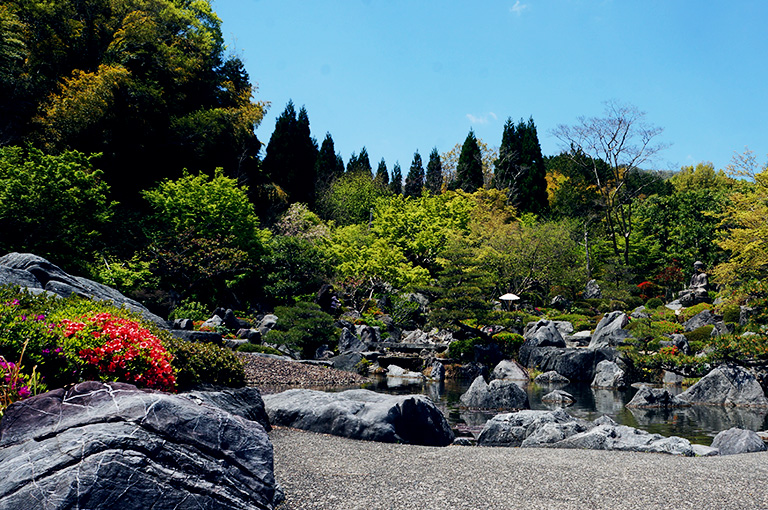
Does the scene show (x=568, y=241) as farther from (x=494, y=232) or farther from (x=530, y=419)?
(x=530, y=419)

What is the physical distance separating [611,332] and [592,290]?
13535 mm

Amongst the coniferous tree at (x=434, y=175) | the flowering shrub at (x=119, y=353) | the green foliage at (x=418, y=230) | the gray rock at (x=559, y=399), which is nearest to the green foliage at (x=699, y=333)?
the gray rock at (x=559, y=399)

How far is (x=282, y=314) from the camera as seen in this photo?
2095 cm

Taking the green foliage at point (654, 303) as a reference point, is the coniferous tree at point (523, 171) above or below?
above

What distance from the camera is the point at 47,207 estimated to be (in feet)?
57.9

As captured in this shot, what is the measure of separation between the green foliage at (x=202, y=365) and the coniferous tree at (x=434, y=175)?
4726cm

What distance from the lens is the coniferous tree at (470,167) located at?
168ft

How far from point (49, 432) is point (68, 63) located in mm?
30097

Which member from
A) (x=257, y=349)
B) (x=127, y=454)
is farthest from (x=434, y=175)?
(x=127, y=454)

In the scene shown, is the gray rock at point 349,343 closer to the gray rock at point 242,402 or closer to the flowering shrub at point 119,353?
the gray rock at point 242,402

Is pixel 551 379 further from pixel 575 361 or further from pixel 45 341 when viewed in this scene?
pixel 45 341

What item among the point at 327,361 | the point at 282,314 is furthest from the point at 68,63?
the point at 327,361

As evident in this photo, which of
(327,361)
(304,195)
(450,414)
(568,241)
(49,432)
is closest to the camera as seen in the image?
(49,432)

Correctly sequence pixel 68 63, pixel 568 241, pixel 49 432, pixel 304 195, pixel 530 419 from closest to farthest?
1. pixel 49 432
2. pixel 530 419
3. pixel 68 63
4. pixel 568 241
5. pixel 304 195
